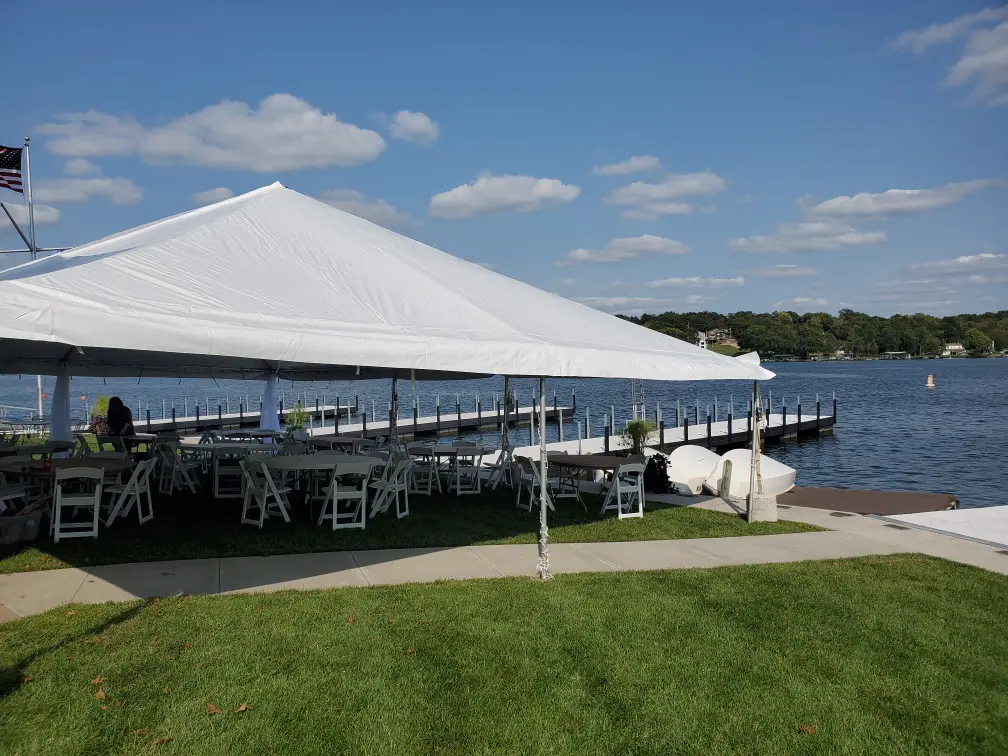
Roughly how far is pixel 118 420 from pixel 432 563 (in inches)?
382

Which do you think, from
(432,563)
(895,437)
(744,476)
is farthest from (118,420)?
(895,437)

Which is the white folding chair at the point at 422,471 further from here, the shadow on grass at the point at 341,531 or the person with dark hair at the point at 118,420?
the person with dark hair at the point at 118,420

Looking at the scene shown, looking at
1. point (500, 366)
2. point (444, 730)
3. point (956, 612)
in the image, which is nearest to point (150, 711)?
point (444, 730)

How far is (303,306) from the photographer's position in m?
6.12

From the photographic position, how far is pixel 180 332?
5.16 metres

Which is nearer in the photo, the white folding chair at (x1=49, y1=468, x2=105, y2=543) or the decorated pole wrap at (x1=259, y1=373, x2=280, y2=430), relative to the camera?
the white folding chair at (x1=49, y1=468, x2=105, y2=543)

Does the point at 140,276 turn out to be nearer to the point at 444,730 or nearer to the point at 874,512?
the point at 444,730

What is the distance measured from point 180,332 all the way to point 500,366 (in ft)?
8.45

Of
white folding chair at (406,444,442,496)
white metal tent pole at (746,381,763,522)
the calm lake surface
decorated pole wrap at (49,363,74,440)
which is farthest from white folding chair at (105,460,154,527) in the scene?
white metal tent pole at (746,381,763,522)

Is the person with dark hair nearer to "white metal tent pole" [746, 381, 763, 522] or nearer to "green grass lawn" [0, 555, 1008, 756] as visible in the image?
"green grass lawn" [0, 555, 1008, 756]

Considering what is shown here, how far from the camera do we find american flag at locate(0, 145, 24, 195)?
10.4m

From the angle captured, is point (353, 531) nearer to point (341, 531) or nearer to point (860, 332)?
point (341, 531)

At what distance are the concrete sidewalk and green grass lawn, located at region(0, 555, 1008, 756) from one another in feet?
1.33

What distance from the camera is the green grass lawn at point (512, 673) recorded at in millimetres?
3820
